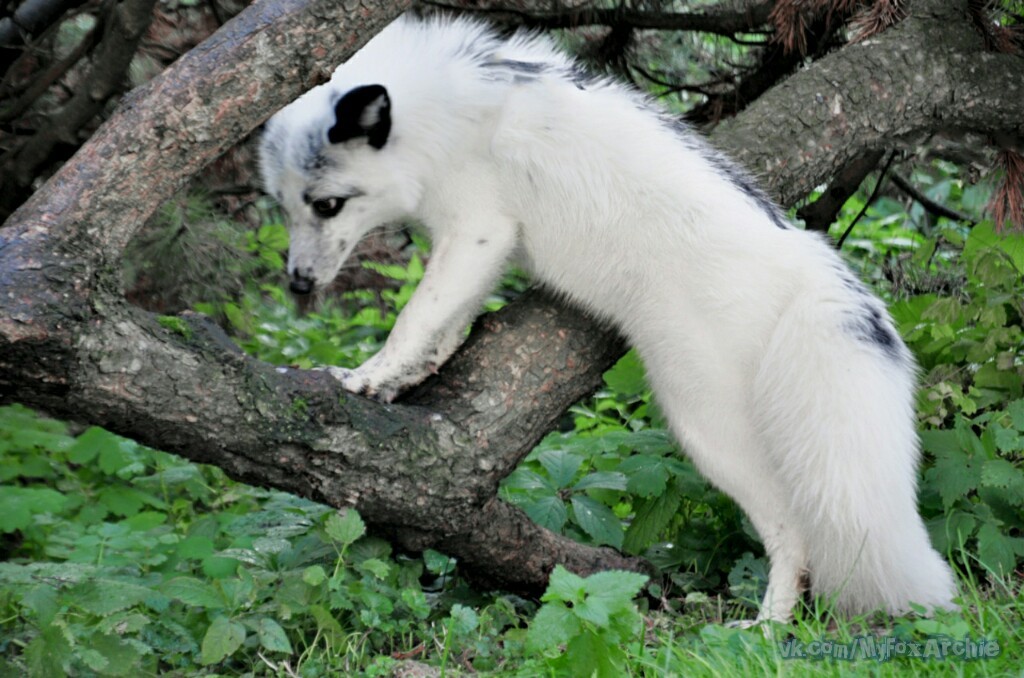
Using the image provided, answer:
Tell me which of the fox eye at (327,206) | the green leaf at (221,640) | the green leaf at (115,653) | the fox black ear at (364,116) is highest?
the fox black ear at (364,116)

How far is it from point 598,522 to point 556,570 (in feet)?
4.22

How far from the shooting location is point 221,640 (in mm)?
2959

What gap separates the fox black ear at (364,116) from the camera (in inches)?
141

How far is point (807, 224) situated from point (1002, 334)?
137 centimetres

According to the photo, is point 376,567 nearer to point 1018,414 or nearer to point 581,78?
point 581,78

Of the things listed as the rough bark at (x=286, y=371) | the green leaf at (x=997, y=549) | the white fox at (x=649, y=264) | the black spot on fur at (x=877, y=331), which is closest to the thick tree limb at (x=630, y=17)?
the rough bark at (x=286, y=371)

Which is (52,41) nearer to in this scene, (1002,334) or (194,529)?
(194,529)

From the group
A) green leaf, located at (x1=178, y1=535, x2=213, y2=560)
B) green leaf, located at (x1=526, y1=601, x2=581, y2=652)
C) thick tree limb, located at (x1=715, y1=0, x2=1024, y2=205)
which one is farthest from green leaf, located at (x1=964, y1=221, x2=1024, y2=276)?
green leaf, located at (x1=178, y1=535, x2=213, y2=560)

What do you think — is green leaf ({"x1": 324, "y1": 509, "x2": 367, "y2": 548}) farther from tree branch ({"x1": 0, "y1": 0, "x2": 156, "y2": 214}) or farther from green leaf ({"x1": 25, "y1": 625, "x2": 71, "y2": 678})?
tree branch ({"x1": 0, "y1": 0, "x2": 156, "y2": 214})

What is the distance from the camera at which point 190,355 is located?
286 centimetres

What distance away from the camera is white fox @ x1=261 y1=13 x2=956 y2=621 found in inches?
126

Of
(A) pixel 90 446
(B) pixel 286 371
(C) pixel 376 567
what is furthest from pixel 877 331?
(A) pixel 90 446

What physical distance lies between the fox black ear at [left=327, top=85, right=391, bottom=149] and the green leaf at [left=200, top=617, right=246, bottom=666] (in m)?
1.62

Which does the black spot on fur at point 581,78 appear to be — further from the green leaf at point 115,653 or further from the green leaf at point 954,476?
the green leaf at point 115,653
